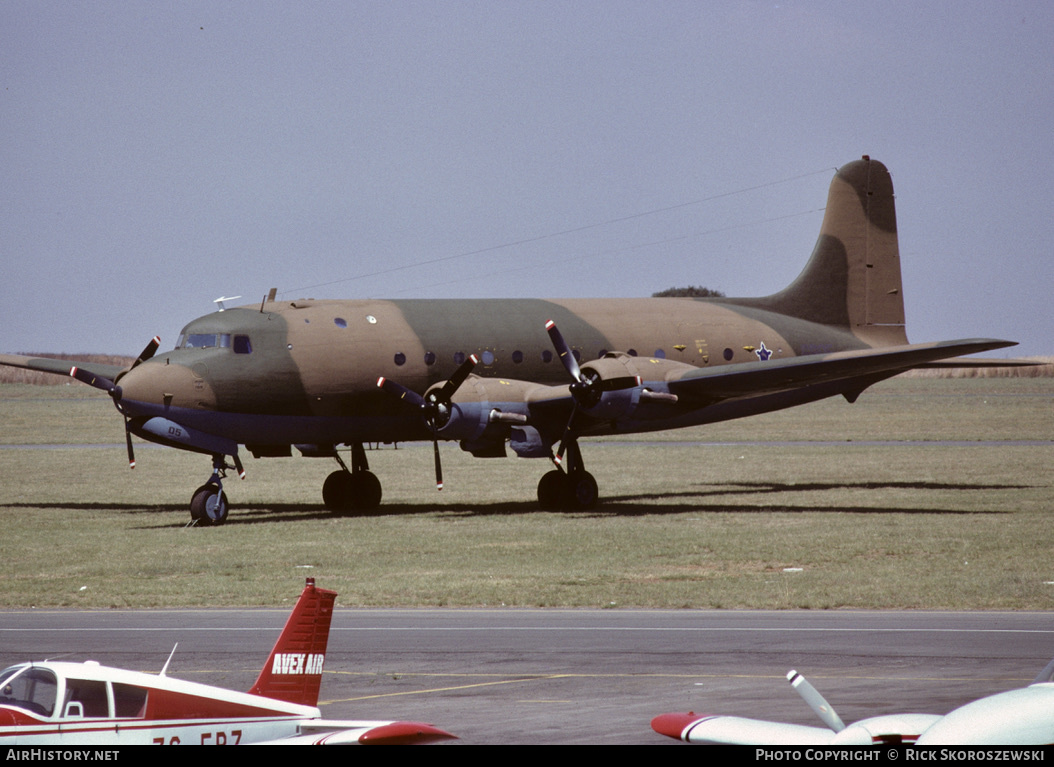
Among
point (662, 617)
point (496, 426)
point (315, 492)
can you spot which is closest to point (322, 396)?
point (496, 426)

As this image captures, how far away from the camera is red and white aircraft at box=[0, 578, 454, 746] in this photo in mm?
10336

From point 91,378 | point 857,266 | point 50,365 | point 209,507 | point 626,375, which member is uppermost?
point 857,266

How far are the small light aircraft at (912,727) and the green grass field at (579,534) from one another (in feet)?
49.4

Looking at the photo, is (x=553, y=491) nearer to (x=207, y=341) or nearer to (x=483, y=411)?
(x=483, y=411)

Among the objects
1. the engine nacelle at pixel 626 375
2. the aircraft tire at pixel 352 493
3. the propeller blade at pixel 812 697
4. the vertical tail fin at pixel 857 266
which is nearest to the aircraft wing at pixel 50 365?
the aircraft tire at pixel 352 493

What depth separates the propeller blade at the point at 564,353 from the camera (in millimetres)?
35719

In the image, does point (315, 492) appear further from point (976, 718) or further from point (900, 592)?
point (976, 718)

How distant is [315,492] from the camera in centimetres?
4700

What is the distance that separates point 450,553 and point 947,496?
18200mm

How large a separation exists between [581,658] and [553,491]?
63.8ft

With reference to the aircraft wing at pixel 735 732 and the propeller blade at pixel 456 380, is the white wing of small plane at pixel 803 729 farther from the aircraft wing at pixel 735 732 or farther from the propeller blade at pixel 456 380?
the propeller blade at pixel 456 380

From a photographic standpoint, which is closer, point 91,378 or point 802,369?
point 802,369

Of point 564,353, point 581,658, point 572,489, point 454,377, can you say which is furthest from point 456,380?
point 581,658

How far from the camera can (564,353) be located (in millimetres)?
35938
